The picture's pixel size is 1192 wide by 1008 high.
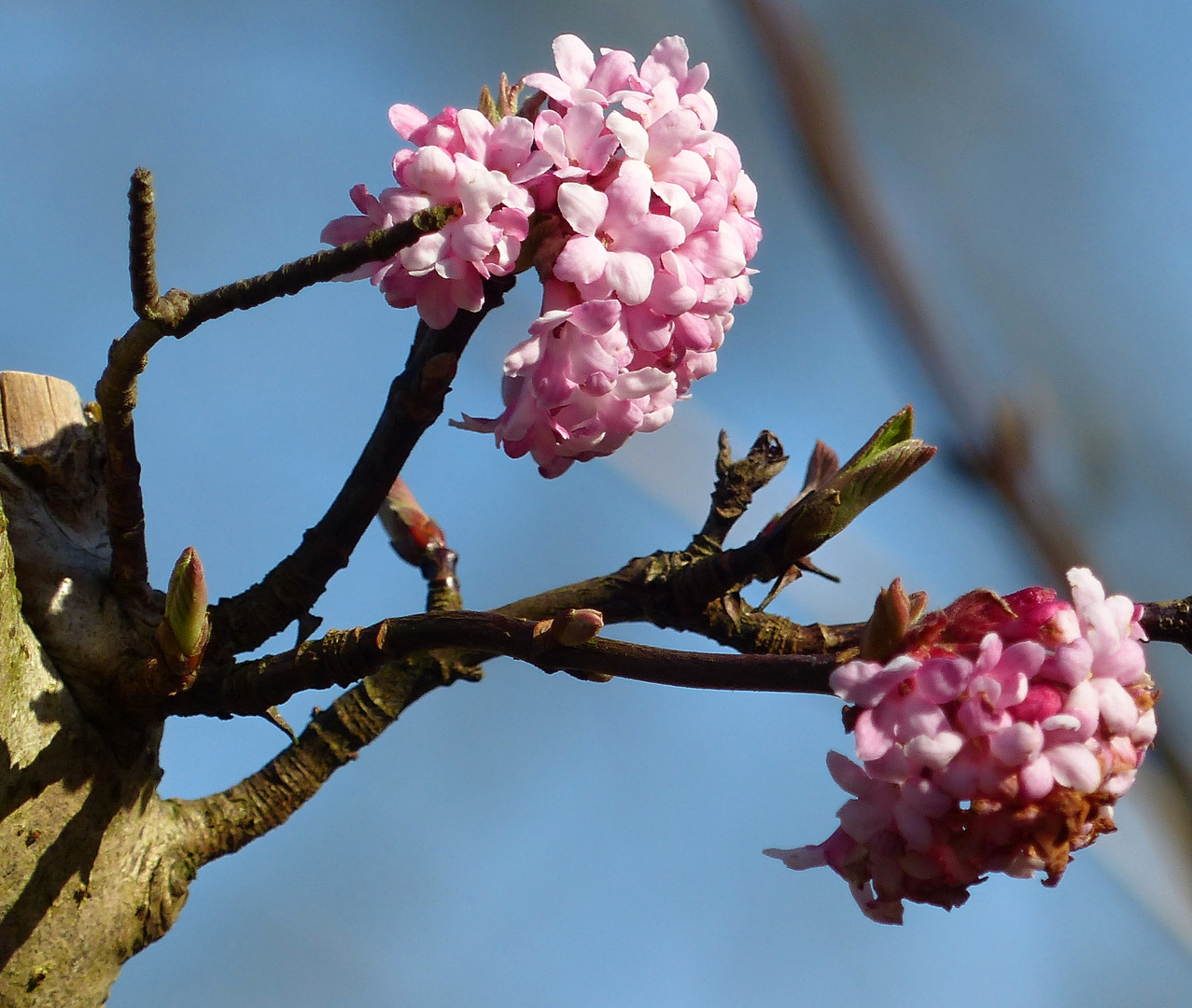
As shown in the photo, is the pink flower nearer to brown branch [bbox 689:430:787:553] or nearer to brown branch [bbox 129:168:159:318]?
brown branch [bbox 129:168:159:318]

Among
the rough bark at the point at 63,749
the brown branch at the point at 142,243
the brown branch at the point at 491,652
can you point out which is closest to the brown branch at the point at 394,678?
the brown branch at the point at 491,652

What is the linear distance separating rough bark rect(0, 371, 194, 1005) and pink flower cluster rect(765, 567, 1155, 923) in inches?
30.7

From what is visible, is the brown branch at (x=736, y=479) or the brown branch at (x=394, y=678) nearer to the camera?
the brown branch at (x=394, y=678)

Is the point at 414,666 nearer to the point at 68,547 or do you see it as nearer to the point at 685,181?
the point at 68,547

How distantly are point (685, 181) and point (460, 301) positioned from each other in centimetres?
23

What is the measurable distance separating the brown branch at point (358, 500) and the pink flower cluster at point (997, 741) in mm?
474

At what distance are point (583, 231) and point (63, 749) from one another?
2.43 ft

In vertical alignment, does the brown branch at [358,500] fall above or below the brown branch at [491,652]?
above

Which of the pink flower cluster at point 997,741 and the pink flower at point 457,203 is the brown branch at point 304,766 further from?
the pink flower cluster at point 997,741

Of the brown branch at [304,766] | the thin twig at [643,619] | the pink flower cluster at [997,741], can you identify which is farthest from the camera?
the brown branch at [304,766]

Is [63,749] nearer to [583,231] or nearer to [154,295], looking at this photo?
[154,295]

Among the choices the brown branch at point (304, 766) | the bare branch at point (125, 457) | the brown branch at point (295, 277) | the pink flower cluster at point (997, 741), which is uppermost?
the brown branch at point (295, 277)

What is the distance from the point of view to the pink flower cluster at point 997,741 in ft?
2.52

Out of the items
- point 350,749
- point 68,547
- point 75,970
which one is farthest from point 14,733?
point 350,749
